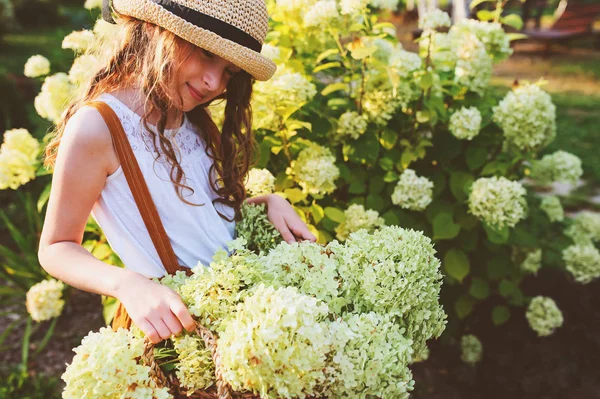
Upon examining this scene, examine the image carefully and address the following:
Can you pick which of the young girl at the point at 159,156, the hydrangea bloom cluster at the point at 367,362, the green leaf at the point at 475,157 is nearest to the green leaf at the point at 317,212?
the young girl at the point at 159,156

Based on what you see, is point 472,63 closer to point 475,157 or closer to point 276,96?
point 475,157

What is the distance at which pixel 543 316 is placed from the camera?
2836mm

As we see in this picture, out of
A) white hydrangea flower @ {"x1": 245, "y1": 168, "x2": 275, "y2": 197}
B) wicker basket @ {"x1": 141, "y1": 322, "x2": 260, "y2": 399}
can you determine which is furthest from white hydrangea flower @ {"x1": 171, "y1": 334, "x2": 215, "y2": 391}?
white hydrangea flower @ {"x1": 245, "y1": 168, "x2": 275, "y2": 197}

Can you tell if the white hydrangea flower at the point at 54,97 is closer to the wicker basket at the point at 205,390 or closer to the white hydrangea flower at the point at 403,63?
the white hydrangea flower at the point at 403,63

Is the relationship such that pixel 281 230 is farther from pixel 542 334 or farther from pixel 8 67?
pixel 8 67

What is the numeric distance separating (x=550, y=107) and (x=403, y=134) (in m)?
0.68

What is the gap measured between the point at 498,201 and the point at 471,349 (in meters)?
0.94

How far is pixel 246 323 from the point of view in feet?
3.61

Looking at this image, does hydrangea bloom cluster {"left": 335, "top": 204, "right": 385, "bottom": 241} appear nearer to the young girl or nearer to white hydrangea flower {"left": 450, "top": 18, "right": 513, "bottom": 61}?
the young girl

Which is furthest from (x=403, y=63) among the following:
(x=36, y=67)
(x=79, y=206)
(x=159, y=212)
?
(x=36, y=67)

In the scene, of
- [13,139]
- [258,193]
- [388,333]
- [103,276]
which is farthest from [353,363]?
[13,139]

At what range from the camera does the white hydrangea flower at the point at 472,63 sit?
2.53 meters

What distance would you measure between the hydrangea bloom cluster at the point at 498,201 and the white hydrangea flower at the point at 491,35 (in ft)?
2.28

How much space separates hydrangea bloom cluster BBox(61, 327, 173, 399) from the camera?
1116 millimetres
